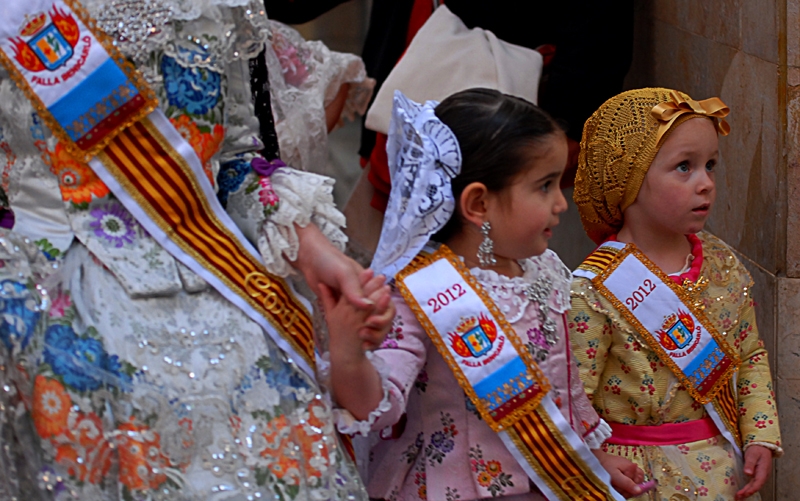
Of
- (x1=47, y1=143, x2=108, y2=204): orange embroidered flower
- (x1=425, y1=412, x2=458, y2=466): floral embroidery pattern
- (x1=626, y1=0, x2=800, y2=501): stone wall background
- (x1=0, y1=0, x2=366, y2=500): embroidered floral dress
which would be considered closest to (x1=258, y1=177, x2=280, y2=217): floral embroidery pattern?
(x1=0, y1=0, x2=366, y2=500): embroidered floral dress

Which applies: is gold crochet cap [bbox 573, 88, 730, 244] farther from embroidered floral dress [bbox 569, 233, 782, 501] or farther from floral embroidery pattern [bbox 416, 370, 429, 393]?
floral embroidery pattern [bbox 416, 370, 429, 393]

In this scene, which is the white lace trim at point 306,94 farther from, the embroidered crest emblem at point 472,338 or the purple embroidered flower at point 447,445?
the purple embroidered flower at point 447,445

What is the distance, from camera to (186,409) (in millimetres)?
1655

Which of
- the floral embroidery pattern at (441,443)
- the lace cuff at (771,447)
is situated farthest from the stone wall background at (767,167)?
the floral embroidery pattern at (441,443)

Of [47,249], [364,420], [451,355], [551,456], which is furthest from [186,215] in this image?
[551,456]

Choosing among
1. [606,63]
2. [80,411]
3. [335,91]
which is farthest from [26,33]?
[606,63]

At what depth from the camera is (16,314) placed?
162 cm

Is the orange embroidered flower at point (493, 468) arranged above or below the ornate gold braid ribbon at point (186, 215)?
below

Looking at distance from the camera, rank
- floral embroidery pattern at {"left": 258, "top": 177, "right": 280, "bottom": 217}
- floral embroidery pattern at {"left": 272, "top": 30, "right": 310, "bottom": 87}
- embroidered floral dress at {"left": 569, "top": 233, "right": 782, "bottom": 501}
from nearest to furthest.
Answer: floral embroidery pattern at {"left": 258, "top": 177, "right": 280, "bottom": 217}
embroidered floral dress at {"left": 569, "top": 233, "right": 782, "bottom": 501}
floral embroidery pattern at {"left": 272, "top": 30, "right": 310, "bottom": 87}

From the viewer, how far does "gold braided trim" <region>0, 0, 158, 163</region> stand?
1681mm

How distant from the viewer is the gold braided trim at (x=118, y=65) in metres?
1.68

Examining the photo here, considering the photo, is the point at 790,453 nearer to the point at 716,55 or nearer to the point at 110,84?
the point at 716,55

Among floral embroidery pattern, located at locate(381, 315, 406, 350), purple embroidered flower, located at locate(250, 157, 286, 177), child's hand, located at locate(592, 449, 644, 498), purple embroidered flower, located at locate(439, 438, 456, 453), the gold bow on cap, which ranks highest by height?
purple embroidered flower, located at locate(250, 157, 286, 177)

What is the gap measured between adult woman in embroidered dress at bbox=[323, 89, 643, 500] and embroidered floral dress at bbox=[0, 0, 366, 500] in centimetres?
38
